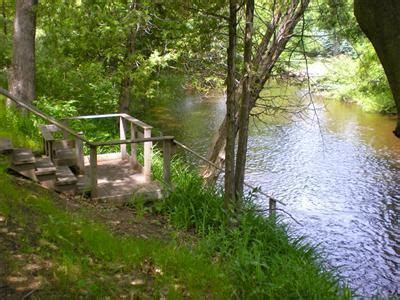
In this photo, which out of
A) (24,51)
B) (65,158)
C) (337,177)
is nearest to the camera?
(65,158)

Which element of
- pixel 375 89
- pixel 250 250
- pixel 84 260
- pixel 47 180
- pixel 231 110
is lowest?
pixel 250 250

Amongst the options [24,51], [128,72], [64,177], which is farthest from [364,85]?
[64,177]

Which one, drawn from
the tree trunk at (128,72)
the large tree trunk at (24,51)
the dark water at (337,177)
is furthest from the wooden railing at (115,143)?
the tree trunk at (128,72)

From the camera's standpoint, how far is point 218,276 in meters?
4.39

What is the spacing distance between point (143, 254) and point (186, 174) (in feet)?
12.0

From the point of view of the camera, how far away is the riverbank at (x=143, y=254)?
12.4ft

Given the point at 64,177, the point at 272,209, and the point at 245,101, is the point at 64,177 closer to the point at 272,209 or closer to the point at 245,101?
the point at 245,101

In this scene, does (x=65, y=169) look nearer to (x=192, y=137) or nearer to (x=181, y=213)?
(x=181, y=213)

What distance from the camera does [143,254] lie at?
4570 millimetres

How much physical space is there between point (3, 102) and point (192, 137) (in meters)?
8.99

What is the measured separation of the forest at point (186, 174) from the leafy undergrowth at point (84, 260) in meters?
0.02

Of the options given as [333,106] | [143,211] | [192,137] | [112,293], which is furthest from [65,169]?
[333,106]

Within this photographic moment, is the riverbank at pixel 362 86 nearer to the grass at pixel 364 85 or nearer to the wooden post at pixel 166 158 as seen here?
the grass at pixel 364 85

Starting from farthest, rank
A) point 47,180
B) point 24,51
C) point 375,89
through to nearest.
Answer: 1. point 375,89
2. point 24,51
3. point 47,180
